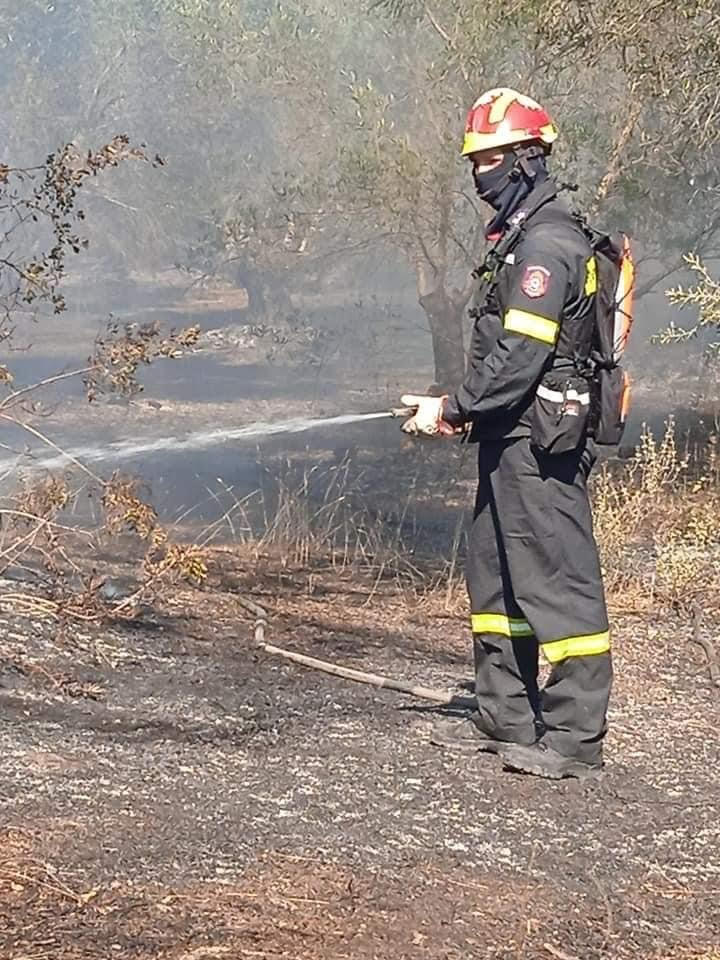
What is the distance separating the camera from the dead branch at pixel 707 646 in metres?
5.79

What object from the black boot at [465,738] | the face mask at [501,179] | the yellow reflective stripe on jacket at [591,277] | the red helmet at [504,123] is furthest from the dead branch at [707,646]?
the red helmet at [504,123]

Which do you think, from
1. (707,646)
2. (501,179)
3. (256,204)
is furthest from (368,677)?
(256,204)

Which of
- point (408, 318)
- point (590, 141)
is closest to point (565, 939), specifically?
point (590, 141)

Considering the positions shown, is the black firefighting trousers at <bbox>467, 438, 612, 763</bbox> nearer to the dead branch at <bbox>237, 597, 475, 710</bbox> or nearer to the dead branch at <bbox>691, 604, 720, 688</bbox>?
the dead branch at <bbox>237, 597, 475, 710</bbox>

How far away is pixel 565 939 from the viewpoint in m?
3.22

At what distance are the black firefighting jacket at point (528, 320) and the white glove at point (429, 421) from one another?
0.09 feet

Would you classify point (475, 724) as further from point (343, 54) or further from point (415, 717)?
point (343, 54)

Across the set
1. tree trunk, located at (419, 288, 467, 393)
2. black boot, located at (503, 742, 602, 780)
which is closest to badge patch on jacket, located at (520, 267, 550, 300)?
black boot, located at (503, 742, 602, 780)

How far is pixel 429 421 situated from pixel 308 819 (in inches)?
50.3

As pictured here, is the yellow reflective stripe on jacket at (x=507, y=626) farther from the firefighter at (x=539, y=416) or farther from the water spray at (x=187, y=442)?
the water spray at (x=187, y=442)

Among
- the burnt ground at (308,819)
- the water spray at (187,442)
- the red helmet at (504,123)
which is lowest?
the water spray at (187,442)

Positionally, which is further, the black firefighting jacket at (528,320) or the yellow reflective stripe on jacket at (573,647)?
the yellow reflective stripe on jacket at (573,647)

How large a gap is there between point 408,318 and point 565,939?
87.5 ft

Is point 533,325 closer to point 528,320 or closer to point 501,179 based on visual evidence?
point 528,320
